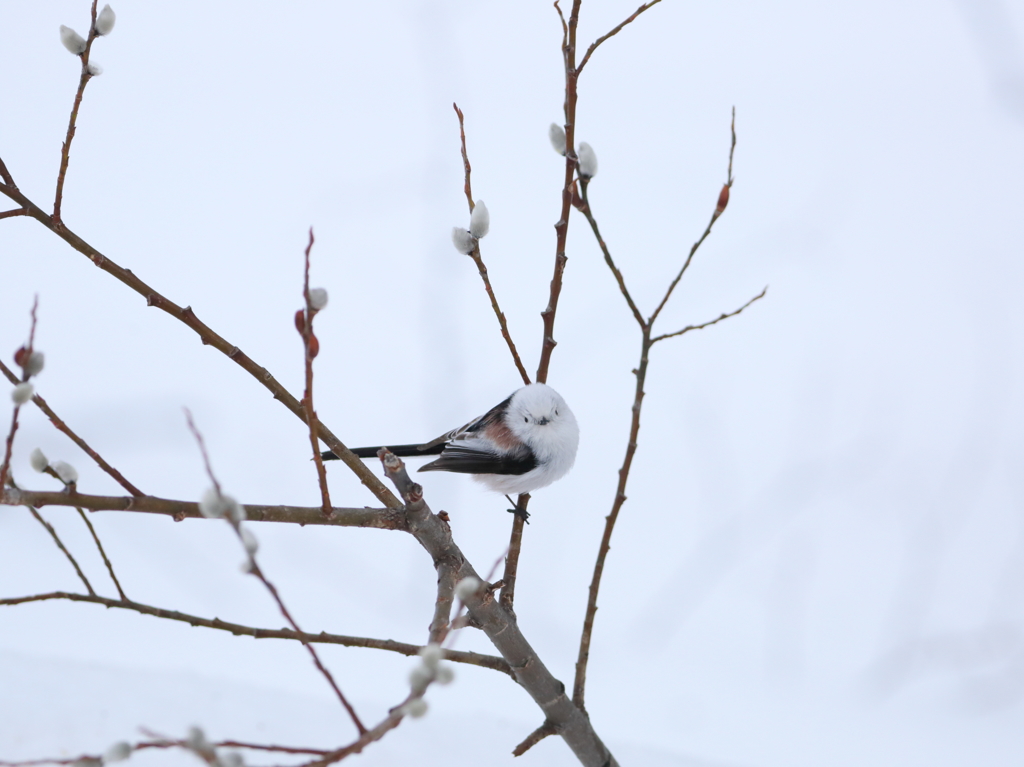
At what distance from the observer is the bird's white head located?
3.50 feet

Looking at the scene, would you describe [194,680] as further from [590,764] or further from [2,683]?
[590,764]

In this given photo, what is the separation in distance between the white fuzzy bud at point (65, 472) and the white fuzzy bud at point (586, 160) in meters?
0.39

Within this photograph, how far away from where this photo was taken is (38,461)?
554 mm

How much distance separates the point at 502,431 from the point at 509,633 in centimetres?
39

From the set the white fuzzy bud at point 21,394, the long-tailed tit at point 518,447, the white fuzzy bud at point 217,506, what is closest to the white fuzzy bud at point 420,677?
the white fuzzy bud at point 217,506

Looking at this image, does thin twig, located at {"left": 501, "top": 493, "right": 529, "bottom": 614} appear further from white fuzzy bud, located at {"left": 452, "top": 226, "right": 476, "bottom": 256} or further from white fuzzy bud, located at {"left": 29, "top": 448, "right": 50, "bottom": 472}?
white fuzzy bud, located at {"left": 29, "top": 448, "right": 50, "bottom": 472}

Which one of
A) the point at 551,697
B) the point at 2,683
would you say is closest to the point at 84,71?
the point at 551,697

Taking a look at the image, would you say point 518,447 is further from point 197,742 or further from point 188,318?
point 197,742

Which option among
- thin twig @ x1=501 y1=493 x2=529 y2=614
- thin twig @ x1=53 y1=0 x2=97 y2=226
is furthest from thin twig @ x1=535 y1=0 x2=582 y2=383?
thin twig @ x1=53 y1=0 x2=97 y2=226

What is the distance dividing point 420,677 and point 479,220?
390mm

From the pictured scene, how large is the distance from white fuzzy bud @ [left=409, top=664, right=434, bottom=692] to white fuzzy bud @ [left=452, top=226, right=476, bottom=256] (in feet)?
1.26

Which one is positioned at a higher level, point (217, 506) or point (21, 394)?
point (21, 394)

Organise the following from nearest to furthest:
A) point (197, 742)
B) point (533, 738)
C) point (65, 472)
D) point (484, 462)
Result: point (197, 742)
point (65, 472)
point (533, 738)
point (484, 462)

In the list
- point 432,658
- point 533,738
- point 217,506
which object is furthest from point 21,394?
point 533,738
